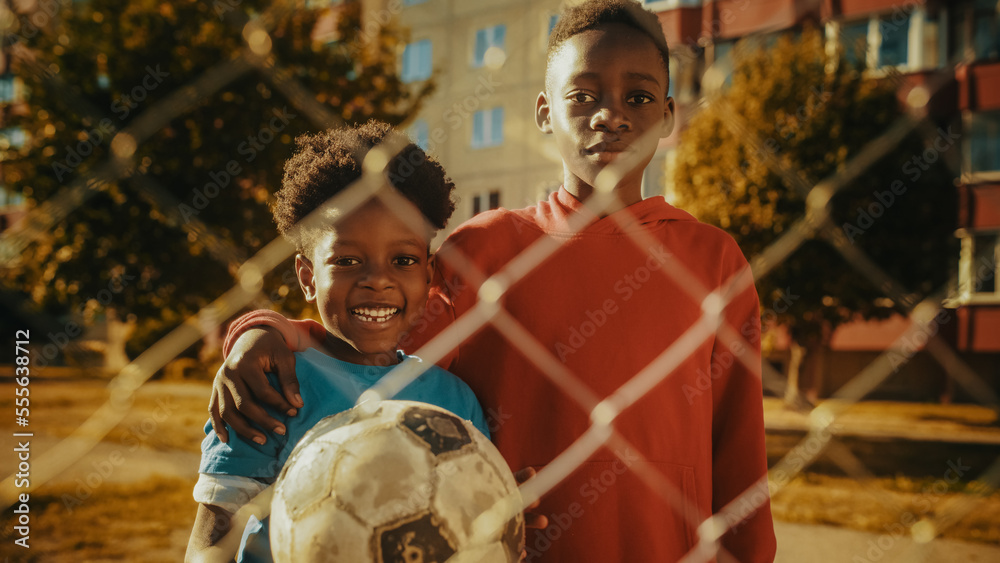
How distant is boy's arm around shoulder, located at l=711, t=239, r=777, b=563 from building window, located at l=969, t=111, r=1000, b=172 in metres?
14.1

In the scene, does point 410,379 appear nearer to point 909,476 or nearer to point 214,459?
point 214,459

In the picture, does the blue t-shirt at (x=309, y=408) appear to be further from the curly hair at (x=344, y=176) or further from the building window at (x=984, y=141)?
the building window at (x=984, y=141)

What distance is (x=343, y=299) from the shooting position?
4.98ft

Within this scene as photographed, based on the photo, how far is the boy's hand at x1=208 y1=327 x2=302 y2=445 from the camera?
1323 mm

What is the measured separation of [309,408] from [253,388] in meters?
0.12

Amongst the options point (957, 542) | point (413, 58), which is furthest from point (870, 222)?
point (413, 58)

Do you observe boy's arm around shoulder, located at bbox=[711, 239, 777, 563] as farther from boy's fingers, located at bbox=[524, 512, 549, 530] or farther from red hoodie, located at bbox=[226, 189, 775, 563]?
boy's fingers, located at bbox=[524, 512, 549, 530]

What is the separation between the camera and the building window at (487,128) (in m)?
10.5

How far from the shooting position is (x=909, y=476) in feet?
21.4

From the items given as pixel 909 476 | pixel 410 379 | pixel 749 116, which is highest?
pixel 749 116

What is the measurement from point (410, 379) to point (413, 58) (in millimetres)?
11115

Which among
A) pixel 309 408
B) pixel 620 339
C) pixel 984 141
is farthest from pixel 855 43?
pixel 309 408

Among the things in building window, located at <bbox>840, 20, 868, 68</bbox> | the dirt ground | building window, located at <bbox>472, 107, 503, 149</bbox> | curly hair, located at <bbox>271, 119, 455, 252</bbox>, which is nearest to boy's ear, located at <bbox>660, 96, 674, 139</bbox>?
curly hair, located at <bbox>271, 119, 455, 252</bbox>

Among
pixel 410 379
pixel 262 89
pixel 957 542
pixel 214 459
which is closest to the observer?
pixel 214 459
